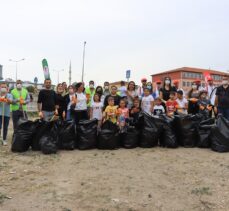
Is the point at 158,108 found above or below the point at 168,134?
above

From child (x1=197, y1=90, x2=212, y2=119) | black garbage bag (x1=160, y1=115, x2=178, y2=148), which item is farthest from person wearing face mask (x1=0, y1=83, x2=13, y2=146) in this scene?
child (x1=197, y1=90, x2=212, y2=119)

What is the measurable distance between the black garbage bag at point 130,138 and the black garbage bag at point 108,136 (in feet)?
0.62

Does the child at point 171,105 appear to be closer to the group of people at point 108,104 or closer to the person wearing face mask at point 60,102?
the group of people at point 108,104

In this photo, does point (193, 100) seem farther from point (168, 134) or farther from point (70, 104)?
point (70, 104)

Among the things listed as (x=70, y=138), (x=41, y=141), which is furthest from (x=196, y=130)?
(x=41, y=141)

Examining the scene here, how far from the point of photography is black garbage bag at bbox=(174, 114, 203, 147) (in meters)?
6.18

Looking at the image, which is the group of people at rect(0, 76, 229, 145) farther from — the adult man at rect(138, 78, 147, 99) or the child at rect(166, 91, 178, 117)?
the adult man at rect(138, 78, 147, 99)

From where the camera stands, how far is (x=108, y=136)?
5.99 m

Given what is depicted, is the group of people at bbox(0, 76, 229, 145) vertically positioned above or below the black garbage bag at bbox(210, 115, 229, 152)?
above

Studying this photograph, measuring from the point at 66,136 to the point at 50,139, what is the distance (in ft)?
1.18

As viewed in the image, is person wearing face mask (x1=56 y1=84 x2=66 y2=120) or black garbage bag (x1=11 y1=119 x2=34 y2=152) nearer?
black garbage bag (x1=11 y1=119 x2=34 y2=152)

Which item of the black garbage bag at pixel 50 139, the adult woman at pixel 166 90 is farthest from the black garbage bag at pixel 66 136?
the adult woman at pixel 166 90

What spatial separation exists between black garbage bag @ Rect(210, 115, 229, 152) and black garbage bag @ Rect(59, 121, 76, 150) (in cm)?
288

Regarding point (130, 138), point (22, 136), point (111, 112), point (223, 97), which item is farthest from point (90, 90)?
point (223, 97)
